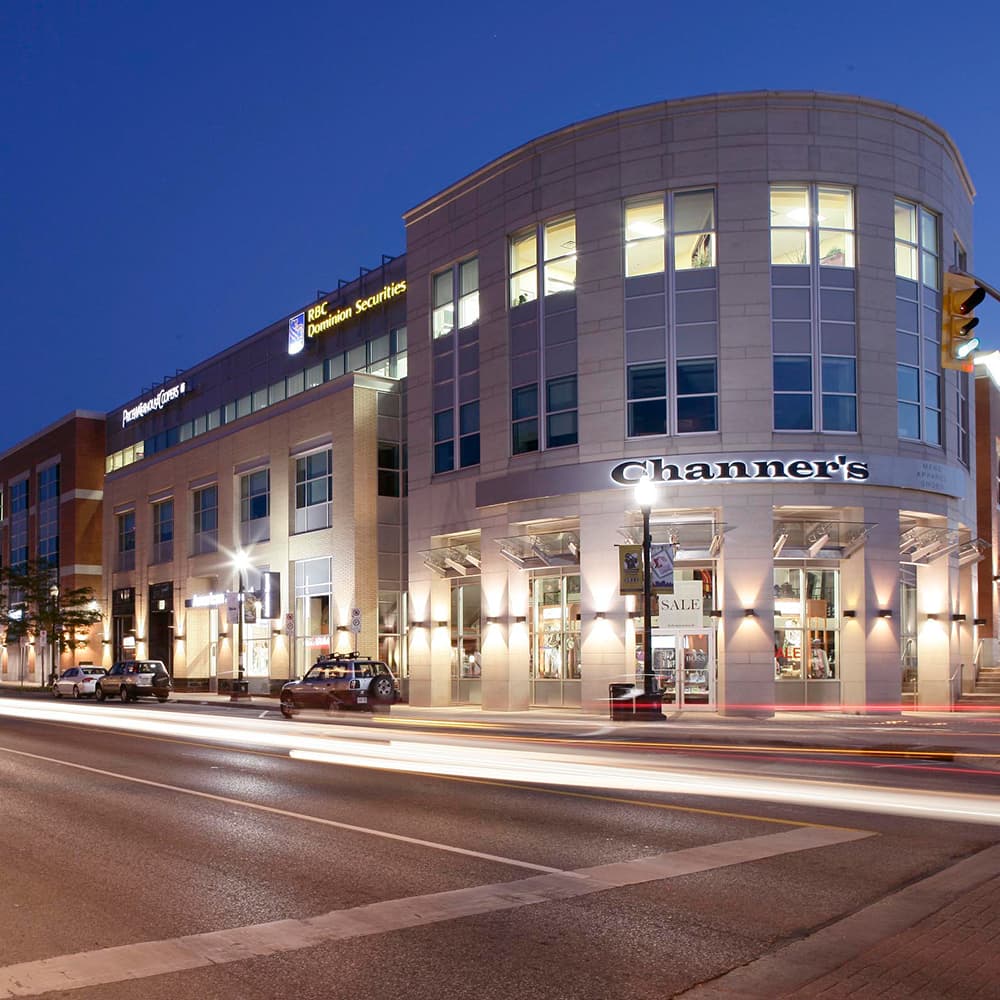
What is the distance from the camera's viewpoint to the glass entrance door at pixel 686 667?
34.2 meters

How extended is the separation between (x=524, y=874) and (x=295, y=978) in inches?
130

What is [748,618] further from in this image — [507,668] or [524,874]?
[524,874]

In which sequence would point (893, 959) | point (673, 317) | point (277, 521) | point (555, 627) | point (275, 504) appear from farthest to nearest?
point (275, 504), point (277, 521), point (555, 627), point (673, 317), point (893, 959)

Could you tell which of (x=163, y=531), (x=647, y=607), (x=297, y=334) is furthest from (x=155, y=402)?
(x=647, y=607)

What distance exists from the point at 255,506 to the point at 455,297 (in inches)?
727

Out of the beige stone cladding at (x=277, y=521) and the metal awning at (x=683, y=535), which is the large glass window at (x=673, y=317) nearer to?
the metal awning at (x=683, y=535)

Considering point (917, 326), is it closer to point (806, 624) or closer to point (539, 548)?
point (806, 624)

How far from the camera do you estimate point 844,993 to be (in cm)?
627

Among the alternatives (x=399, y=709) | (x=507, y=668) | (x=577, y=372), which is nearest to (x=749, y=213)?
(x=577, y=372)

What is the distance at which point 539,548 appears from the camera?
3725 centimetres

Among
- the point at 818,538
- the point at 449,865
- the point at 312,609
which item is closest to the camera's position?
the point at 449,865

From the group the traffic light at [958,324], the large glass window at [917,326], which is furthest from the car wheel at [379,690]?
the traffic light at [958,324]

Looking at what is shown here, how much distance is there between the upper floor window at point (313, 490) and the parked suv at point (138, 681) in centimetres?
843

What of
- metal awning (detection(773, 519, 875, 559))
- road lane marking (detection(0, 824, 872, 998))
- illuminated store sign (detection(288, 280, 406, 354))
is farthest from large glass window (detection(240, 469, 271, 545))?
road lane marking (detection(0, 824, 872, 998))
